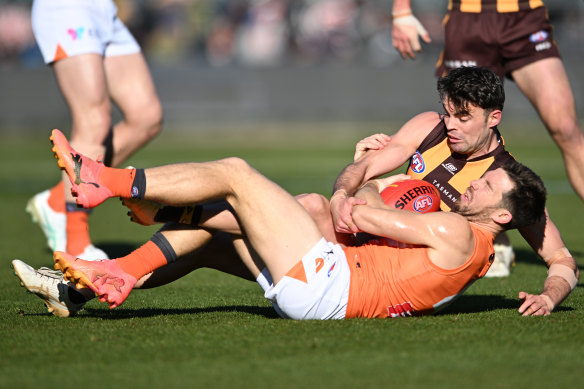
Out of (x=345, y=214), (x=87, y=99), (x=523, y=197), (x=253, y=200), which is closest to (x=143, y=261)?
(x=253, y=200)

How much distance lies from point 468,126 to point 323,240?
1.17 m

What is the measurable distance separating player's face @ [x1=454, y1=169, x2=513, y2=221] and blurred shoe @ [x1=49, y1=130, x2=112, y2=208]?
1.92 m

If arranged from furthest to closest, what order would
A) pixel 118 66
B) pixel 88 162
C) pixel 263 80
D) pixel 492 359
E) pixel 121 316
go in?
pixel 263 80 < pixel 118 66 < pixel 121 316 < pixel 88 162 < pixel 492 359

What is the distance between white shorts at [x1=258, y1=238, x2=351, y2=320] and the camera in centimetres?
430

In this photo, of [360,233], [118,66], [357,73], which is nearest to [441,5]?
[357,73]

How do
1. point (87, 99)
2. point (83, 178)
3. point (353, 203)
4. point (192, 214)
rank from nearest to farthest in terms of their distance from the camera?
point (83, 178)
point (353, 203)
point (192, 214)
point (87, 99)

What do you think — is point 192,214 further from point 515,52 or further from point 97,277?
point 515,52

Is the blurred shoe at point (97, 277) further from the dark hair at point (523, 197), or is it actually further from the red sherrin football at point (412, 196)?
the dark hair at point (523, 197)

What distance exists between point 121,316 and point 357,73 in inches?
712

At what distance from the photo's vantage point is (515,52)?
21.2 feet

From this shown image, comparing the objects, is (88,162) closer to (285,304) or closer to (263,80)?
(285,304)

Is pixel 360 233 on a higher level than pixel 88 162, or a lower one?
lower

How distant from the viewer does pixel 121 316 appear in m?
4.79

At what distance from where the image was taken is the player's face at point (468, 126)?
486 cm
